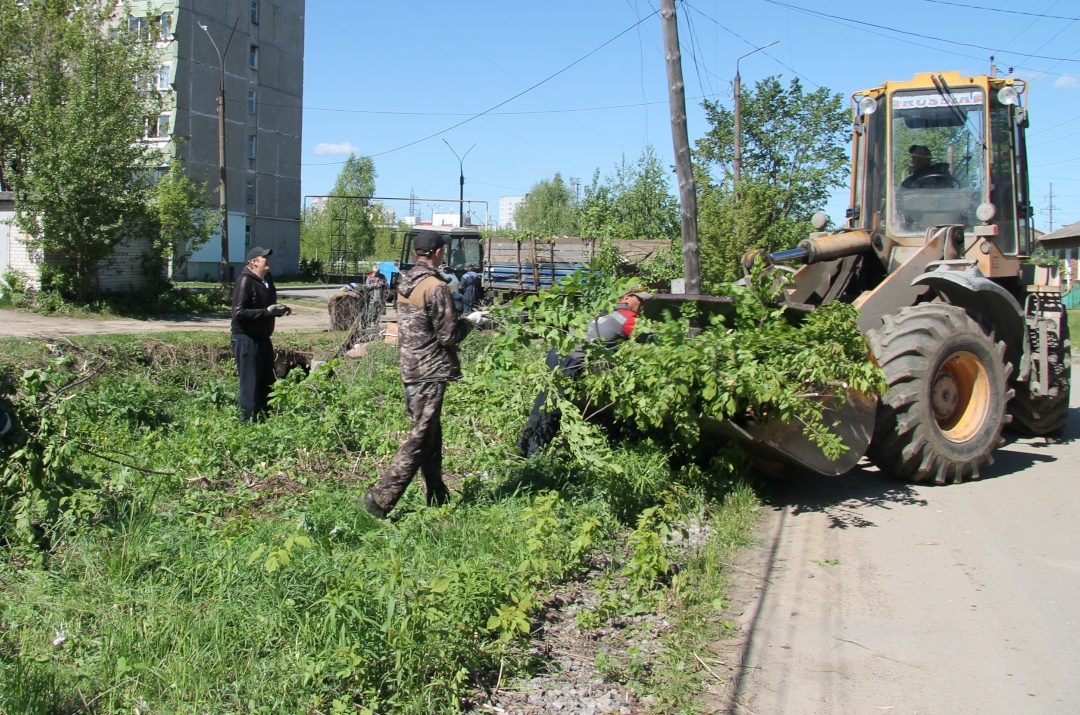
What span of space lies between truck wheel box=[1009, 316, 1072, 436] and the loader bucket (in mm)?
2876

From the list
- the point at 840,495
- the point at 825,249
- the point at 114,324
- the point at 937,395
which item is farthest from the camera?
the point at 114,324

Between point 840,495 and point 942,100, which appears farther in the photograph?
point 942,100

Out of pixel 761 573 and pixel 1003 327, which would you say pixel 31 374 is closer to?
pixel 761 573

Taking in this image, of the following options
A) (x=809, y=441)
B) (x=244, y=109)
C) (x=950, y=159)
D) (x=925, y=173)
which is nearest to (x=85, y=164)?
(x=925, y=173)

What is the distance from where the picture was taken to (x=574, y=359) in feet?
22.0

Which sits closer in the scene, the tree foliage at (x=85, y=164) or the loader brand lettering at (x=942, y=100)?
the loader brand lettering at (x=942, y=100)

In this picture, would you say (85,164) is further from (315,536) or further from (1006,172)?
(1006,172)

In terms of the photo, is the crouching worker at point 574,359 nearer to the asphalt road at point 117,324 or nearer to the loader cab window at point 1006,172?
the loader cab window at point 1006,172

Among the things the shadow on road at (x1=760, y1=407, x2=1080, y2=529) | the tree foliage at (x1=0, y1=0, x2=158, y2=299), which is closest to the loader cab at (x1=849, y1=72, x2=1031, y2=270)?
the shadow on road at (x1=760, y1=407, x2=1080, y2=529)

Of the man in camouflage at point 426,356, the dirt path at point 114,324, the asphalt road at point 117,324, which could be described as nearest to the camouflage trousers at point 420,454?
the man in camouflage at point 426,356

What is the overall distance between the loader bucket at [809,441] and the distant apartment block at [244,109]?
37790mm

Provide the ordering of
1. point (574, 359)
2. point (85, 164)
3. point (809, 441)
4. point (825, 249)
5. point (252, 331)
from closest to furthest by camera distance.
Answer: point (809, 441), point (574, 359), point (252, 331), point (825, 249), point (85, 164)

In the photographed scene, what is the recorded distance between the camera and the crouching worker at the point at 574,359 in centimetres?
668

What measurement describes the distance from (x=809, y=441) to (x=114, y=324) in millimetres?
16628
